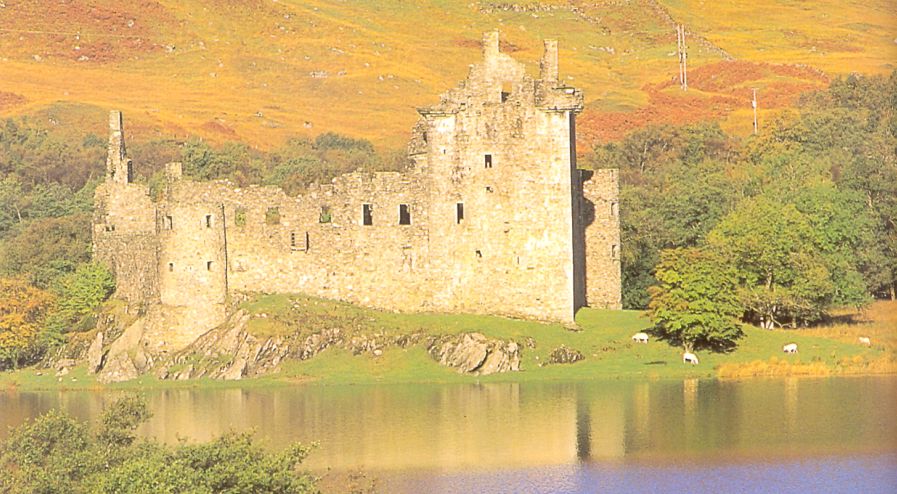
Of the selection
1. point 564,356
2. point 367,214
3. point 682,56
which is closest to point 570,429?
point 564,356

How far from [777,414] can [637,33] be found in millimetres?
103612

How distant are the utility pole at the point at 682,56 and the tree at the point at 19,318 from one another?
7146cm

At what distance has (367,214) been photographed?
198 ft

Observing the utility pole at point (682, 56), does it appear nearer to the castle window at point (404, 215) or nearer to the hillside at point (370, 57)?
the hillside at point (370, 57)

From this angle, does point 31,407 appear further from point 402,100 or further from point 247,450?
point 402,100

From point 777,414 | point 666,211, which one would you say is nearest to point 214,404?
point 777,414

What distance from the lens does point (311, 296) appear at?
60.2 m

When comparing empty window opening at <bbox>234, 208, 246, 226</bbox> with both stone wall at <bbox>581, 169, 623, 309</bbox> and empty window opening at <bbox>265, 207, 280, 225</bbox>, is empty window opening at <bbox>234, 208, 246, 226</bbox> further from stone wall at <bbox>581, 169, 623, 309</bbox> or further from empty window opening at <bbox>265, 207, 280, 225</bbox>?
stone wall at <bbox>581, 169, 623, 309</bbox>

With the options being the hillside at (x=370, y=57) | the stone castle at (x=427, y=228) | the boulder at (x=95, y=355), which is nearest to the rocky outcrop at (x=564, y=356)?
the stone castle at (x=427, y=228)

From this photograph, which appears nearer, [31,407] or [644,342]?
[31,407]

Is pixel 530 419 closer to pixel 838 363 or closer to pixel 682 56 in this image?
pixel 838 363

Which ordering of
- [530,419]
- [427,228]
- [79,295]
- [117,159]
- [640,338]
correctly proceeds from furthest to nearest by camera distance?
1. [117,159]
2. [79,295]
3. [427,228]
4. [640,338]
5. [530,419]

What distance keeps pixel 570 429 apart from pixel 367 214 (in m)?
15.4

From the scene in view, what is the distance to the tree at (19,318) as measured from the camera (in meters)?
60.1
